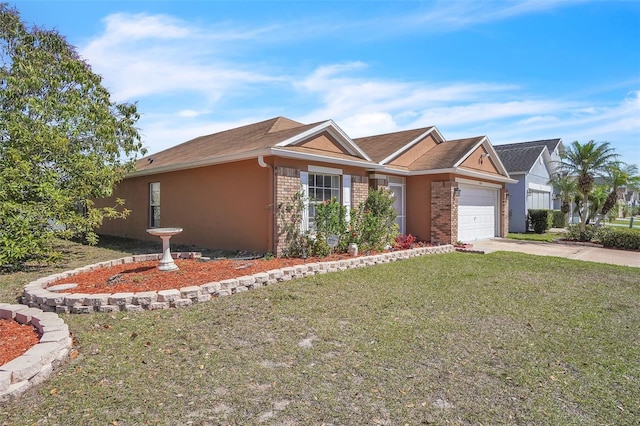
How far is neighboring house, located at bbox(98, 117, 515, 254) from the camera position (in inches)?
386

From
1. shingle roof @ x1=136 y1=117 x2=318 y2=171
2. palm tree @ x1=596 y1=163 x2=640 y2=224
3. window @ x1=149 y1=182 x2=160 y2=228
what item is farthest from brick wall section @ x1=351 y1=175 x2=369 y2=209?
palm tree @ x1=596 y1=163 x2=640 y2=224

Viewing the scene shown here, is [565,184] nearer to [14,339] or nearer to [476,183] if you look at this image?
[476,183]

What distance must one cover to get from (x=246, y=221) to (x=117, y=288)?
448 centimetres

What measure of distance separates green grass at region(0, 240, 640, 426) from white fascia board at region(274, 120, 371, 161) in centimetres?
446

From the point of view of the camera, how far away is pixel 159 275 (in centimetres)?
707

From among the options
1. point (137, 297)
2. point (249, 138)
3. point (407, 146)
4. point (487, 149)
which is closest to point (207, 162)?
point (249, 138)

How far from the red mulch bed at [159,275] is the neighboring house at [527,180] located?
17.3 metres

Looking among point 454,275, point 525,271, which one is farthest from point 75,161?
point 525,271

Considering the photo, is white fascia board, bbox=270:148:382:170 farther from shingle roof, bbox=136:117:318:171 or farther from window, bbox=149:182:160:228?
window, bbox=149:182:160:228

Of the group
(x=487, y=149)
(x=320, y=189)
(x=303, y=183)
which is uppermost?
(x=487, y=149)

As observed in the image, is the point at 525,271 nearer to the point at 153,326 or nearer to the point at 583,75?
the point at 153,326

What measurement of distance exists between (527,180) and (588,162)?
14.2ft

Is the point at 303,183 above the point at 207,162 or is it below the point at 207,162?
below

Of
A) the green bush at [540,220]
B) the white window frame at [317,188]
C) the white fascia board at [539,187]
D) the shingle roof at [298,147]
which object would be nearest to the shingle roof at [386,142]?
the shingle roof at [298,147]
